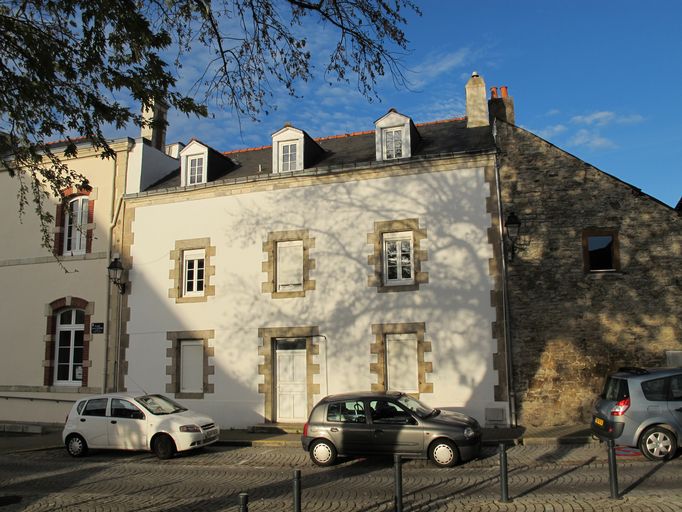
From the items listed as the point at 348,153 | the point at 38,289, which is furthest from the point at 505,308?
the point at 38,289

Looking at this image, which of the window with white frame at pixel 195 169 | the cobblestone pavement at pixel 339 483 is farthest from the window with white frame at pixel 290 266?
the cobblestone pavement at pixel 339 483

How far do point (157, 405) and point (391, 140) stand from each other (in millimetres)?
9096

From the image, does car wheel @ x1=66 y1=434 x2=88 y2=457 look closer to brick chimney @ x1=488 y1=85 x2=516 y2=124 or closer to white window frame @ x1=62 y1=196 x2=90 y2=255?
white window frame @ x1=62 y1=196 x2=90 y2=255

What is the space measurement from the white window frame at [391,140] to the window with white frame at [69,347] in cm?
1043

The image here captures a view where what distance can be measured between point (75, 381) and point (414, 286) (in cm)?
1062

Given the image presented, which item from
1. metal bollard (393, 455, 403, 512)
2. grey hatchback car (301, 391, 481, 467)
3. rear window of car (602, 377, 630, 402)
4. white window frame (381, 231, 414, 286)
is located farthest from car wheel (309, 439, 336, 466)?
white window frame (381, 231, 414, 286)

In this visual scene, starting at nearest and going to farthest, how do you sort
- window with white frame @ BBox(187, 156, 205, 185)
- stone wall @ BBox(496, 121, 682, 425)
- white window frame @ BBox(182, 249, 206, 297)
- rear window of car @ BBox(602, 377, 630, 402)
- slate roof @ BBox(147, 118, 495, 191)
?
rear window of car @ BBox(602, 377, 630, 402) < stone wall @ BBox(496, 121, 682, 425) < slate roof @ BBox(147, 118, 495, 191) < white window frame @ BBox(182, 249, 206, 297) < window with white frame @ BBox(187, 156, 205, 185)

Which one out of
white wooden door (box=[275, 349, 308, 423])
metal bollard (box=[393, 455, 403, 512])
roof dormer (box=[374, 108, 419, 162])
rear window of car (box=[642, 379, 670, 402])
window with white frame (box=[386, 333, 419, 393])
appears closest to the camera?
metal bollard (box=[393, 455, 403, 512])

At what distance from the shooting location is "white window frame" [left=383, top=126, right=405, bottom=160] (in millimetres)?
16609

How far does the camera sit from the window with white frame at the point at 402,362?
15211mm

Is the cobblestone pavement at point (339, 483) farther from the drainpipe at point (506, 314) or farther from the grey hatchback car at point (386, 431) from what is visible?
the drainpipe at point (506, 314)

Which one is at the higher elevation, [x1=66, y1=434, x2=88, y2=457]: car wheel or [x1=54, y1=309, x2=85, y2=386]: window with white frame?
[x1=54, y1=309, x2=85, y2=386]: window with white frame

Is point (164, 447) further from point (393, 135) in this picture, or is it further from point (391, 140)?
point (393, 135)

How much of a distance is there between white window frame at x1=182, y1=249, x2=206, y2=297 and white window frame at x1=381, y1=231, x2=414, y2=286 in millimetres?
5267
